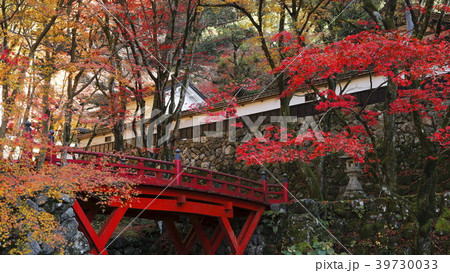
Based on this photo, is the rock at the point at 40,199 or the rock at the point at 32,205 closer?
the rock at the point at 32,205

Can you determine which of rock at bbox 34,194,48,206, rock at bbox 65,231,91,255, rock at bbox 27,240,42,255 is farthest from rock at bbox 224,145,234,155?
rock at bbox 27,240,42,255

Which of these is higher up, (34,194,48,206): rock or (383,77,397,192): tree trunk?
(383,77,397,192): tree trunk

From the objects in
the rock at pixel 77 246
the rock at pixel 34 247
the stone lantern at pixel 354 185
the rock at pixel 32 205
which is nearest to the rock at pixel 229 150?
the stone lantern at pixel 354 185

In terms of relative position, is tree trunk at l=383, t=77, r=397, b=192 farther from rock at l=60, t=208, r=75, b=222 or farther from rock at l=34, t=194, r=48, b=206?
rock at l=34, t=194, r=48, b=206

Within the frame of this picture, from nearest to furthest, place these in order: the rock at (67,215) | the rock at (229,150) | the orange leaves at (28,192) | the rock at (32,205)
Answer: the orange leaves at (28,192)
the rock at (32,205)
the rock at (67,215)
the rock at (229,150)

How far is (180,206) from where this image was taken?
40.4ft

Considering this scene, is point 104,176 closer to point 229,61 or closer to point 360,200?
point 360,200

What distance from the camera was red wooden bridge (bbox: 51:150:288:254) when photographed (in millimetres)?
10773

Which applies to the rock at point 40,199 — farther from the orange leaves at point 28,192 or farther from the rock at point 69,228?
the rock at point 69,228

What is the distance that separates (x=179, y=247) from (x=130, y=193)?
5017 mm

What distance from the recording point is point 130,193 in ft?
36.2

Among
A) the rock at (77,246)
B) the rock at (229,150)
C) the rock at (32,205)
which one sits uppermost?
the rock at (229,150)

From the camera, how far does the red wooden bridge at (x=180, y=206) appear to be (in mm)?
10773

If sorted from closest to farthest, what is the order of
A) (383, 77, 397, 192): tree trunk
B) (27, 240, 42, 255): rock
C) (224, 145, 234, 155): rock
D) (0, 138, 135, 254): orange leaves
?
(0, 138, 135, 254): orange leaves < (27, 240, 42, 255): rock < (383, 77, 397, 192): tree trunk < (224, 145, 234, 155): rock
